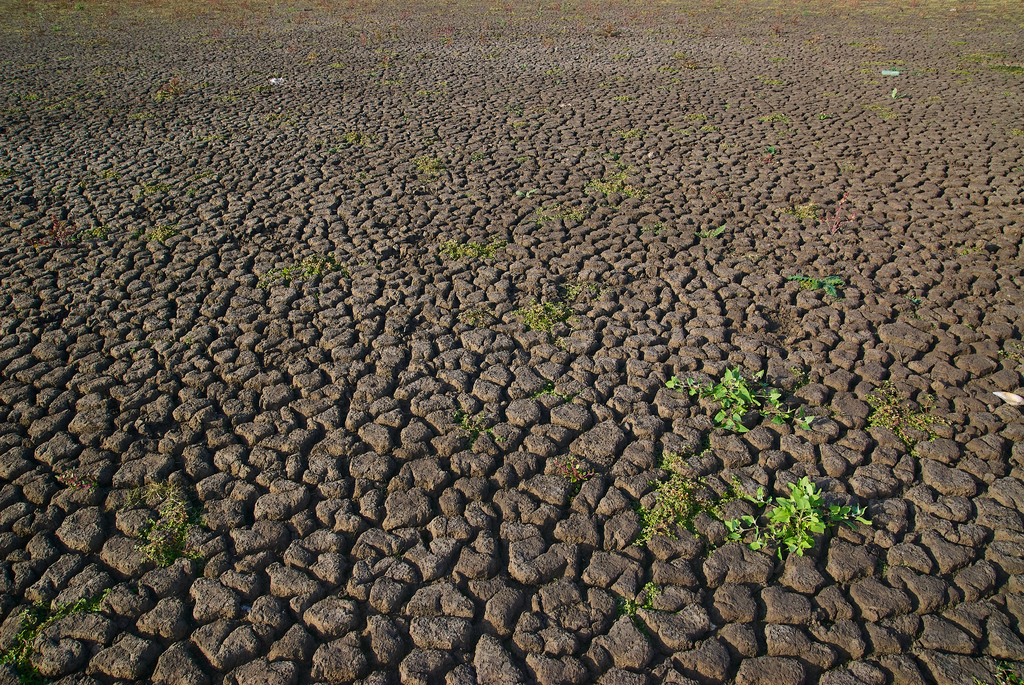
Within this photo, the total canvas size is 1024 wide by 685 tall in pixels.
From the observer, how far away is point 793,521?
114 inches

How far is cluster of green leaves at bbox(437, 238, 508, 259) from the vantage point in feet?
16.6

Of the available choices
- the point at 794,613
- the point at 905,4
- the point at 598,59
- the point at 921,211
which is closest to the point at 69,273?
the point at 794,613

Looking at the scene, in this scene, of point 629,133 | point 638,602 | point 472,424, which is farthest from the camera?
point 629,133

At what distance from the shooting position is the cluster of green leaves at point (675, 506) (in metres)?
2.90

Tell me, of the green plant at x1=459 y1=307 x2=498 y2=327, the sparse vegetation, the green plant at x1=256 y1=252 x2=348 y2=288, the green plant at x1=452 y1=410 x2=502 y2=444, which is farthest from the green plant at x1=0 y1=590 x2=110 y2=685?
the green plant at x1=256 y1=252 x2=348 y2=288

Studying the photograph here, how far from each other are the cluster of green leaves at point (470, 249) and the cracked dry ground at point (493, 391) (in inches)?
3.3

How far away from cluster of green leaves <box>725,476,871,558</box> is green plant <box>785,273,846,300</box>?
2.01 metres

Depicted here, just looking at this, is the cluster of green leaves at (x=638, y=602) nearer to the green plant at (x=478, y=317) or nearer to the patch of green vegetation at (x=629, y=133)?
the green plant at (x=478, y=317)

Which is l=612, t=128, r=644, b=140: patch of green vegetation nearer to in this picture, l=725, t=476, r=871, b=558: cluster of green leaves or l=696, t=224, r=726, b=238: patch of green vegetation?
l=696, t=224, r=726, b=238: patch of green vegetation

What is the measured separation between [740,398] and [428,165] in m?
4.45

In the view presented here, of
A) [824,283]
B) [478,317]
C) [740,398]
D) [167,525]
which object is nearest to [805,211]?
[824,283]

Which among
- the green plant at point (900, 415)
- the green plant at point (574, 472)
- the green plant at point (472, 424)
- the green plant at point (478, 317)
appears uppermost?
the green plant at point (478, 317)

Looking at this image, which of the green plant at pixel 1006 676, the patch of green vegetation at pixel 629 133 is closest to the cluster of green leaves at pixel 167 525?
the green plant at pixel 1006 676

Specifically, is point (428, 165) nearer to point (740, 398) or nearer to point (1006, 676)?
point (740, 398)
